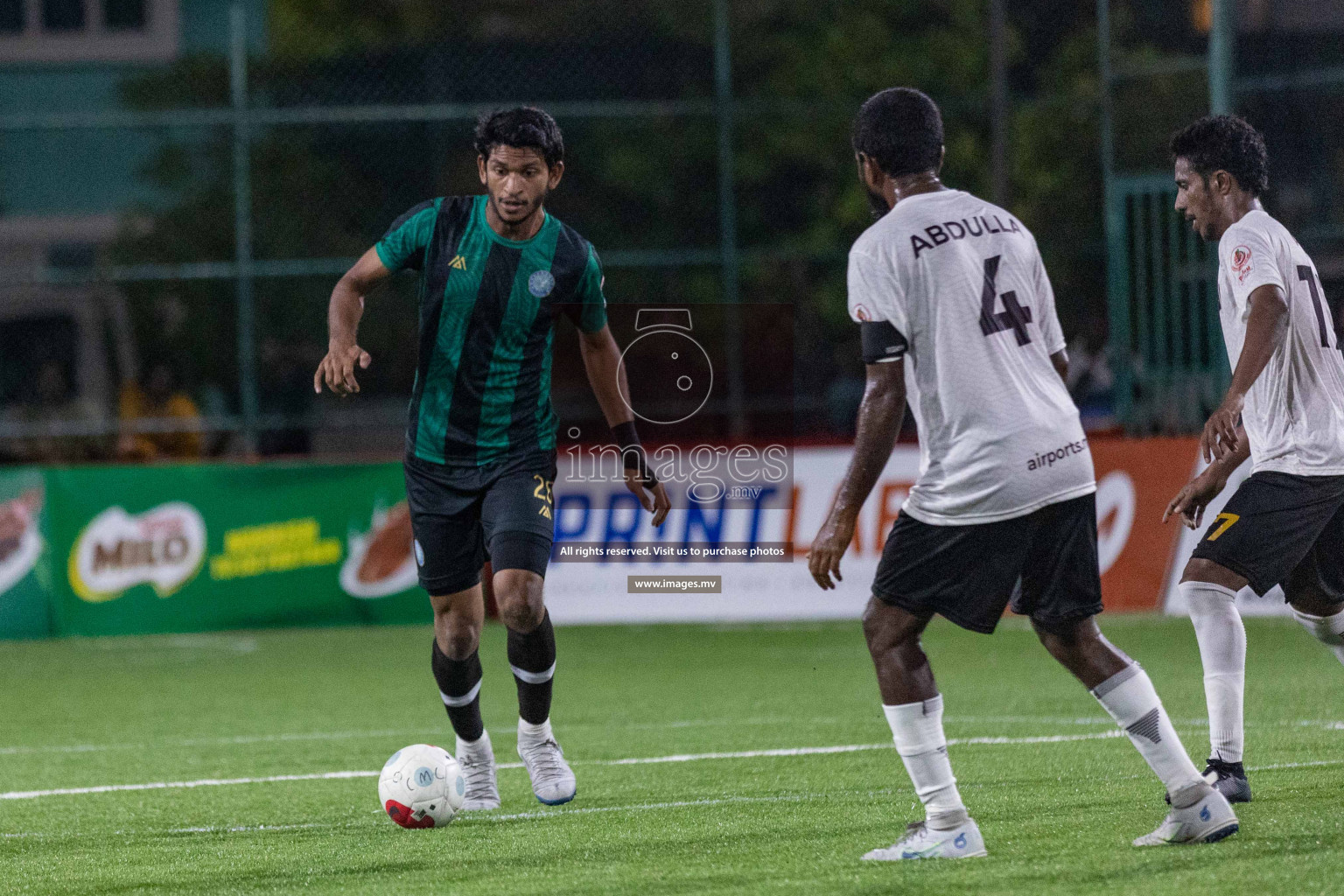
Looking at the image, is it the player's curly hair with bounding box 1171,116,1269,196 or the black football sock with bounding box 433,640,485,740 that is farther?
the black football sock with bounding box 433,640,485,740

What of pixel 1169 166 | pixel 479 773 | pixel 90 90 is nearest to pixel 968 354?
pixel 479 773

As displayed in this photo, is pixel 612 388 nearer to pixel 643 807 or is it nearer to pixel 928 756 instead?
pixel 643 807

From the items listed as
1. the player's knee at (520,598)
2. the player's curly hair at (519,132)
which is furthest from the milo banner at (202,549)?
the player's curly hair at (519,132)

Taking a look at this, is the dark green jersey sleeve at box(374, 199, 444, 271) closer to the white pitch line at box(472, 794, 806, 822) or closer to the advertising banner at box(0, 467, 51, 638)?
the white pitch line at box(472, 794, 806, 822)

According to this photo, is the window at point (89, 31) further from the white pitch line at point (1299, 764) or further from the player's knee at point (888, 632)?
the player's knee at point (888, 632)

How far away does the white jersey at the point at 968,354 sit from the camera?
489cm

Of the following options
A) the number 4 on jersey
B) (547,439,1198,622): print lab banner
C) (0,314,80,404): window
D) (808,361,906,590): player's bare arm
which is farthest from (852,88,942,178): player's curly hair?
(0,314,80,404): window

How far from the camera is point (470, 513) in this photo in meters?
6.51

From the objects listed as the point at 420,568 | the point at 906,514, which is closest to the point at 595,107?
the point at 420,568

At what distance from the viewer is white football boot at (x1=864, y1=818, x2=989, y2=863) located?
502 centimetres

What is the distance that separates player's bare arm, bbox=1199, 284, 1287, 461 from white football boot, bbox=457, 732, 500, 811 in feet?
8.75

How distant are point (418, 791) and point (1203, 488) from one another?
2.61m

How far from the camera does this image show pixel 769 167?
894 inches

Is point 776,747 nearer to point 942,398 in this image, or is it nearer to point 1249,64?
point 942,398
